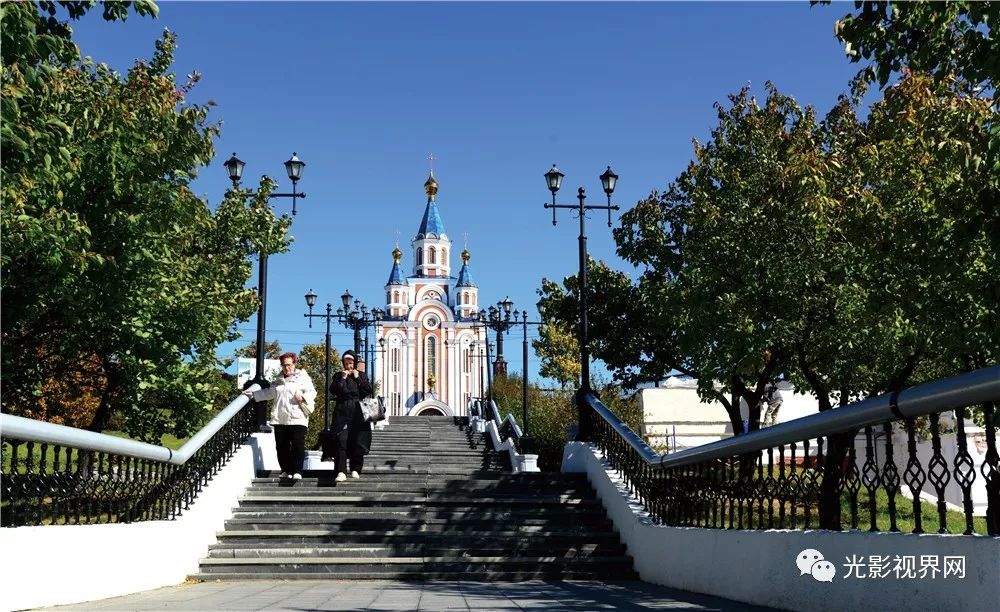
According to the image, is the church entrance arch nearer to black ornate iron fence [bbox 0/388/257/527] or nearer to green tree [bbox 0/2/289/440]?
green tree [bbox 0/2/289/440]

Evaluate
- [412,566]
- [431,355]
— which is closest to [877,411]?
[412,566]

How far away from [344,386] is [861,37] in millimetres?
8744

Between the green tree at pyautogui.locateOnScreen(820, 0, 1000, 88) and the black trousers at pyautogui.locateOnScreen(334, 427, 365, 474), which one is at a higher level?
the green tree at pyautogui.locateOnScreen(820, 0, 1000, 88)

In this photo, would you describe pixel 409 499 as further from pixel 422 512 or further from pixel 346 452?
pixel 346 452

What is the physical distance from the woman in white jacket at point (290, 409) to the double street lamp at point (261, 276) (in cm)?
174

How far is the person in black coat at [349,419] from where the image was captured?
13.5 metres

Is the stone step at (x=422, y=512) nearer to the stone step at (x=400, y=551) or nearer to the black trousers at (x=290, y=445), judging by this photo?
the stone step at (x=400, y=551)

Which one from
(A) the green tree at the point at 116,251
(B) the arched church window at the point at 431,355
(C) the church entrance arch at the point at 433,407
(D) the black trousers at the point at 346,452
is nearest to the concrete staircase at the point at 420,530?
(D) the black trousers at the point at 346,452

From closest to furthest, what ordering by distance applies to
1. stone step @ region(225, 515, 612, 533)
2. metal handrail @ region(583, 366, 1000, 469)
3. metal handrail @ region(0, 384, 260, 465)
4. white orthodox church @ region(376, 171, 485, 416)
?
metal handrail @ region(583, 366, 1000, 469), metal handrail @ region(0, 384, 260, 465), stone step @ region(225, 515, 612, 533), white orthodox church @ region(376, 171, 485, 416)

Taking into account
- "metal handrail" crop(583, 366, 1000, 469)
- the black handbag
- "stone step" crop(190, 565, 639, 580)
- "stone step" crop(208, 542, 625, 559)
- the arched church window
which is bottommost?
"stone step" crop(190, 565, 639, 580)

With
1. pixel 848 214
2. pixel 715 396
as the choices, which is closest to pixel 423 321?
pixel 715 396

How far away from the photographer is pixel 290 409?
43.5ft

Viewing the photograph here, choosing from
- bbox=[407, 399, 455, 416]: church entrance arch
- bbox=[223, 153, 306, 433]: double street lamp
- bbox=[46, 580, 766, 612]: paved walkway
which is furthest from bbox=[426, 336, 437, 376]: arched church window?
bbox=[46, 580, 766, 612]: paved walkway

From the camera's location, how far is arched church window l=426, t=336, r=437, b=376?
113 metres
